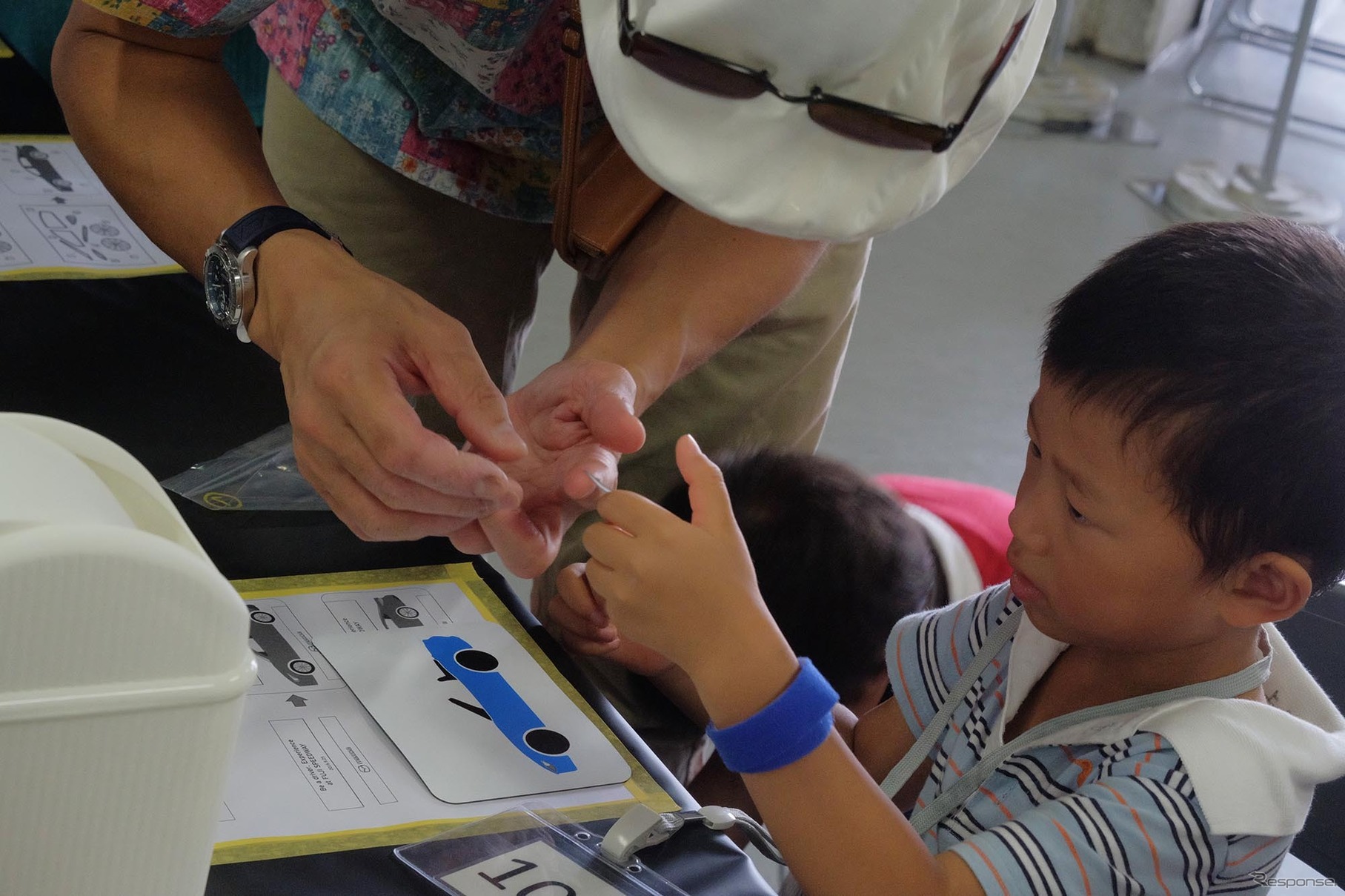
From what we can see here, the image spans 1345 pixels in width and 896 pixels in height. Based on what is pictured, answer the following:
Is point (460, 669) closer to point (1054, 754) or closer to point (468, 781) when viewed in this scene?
point (468, 781)

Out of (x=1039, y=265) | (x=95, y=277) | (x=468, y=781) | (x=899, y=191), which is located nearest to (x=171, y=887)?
(x=468, y=781)

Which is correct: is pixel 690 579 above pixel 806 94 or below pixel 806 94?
below

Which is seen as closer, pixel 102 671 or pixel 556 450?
pixel 102 671

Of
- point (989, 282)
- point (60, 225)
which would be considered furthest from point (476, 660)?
point (989, 282)

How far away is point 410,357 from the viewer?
35.5 inches

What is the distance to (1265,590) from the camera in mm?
890

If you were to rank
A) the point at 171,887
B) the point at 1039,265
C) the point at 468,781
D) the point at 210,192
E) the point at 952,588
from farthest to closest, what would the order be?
1. the point at 1039,265
2. the point at 952,588
3. the point at 210,192
4. the point at 468,781
5. the point at 171,887

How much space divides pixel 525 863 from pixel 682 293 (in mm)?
494

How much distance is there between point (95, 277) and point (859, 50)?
949mm

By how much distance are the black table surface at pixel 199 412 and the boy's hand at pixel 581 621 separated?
0.30 m

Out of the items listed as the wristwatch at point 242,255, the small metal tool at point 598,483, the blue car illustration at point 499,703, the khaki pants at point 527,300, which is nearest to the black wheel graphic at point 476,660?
the blue car illustration at point 499,703

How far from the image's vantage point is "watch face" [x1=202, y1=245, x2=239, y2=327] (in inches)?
38.7

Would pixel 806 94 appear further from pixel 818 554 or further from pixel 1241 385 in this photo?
pixel 818 554

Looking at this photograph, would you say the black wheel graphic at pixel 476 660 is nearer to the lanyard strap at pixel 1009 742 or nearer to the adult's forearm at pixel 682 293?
the adult's forearm at pixel 682 293
